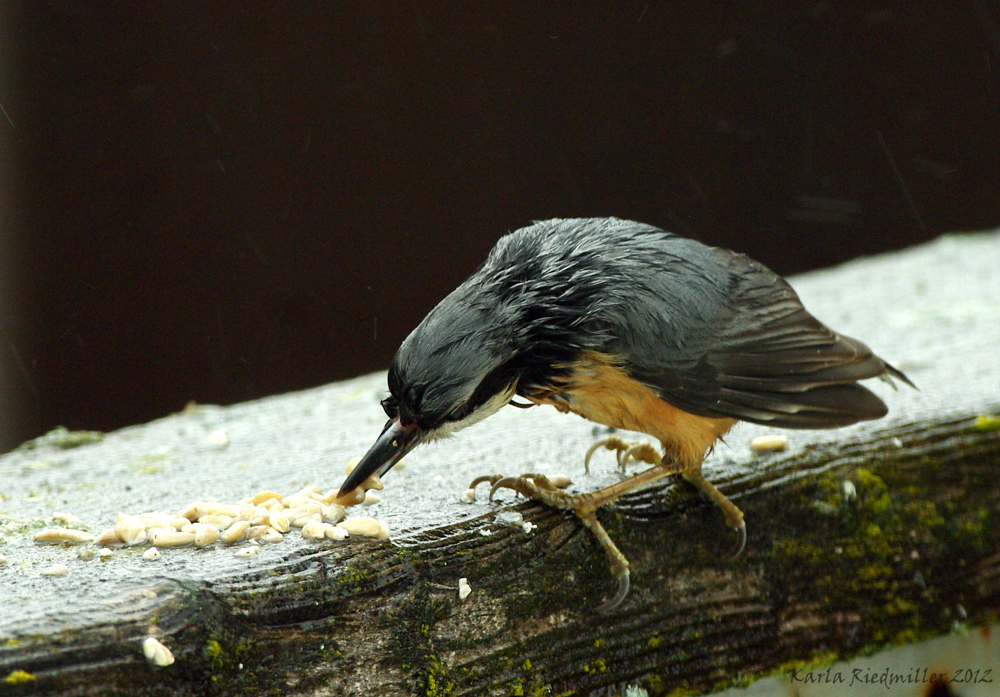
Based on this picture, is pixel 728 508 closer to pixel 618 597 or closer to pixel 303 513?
pixel 618 597

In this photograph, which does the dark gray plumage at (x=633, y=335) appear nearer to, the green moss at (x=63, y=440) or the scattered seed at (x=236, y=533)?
the scattered seed at (x=236, y=533)

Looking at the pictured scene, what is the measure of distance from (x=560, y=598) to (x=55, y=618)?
95 cm

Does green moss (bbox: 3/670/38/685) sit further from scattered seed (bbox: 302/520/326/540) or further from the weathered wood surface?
scattered seed (bbox: 302/520/326/540)

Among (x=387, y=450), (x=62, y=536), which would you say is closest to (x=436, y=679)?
(x=387, y=450)

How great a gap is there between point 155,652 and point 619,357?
3.71ft

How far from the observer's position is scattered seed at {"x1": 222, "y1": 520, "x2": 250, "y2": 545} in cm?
180

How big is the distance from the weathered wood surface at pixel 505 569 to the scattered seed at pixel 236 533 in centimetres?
7

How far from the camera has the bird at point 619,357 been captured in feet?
6.42

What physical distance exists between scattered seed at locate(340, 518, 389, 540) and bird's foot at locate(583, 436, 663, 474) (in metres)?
0.76

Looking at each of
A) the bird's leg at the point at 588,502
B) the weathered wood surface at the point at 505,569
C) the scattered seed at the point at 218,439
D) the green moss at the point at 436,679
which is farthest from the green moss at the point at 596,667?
the scattered seed at the point at 218,439

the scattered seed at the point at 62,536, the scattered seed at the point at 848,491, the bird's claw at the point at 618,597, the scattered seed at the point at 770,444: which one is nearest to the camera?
the scattered seed at the point at 62,536

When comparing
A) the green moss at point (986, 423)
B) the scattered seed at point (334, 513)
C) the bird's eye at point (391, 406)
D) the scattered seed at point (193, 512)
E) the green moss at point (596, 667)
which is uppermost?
the bird's eye at point (391, 406)

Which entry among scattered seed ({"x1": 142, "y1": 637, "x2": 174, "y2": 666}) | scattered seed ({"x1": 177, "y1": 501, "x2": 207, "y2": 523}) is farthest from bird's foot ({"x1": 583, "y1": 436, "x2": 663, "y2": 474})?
scattered seed ({"x1": 142, "y1": 637, "x2": 174, "y2": 666})

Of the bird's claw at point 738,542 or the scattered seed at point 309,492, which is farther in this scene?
the bird's claw at point 738,542
